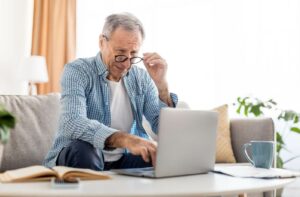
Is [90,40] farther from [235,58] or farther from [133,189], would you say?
[133,189]

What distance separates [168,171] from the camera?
129 cm

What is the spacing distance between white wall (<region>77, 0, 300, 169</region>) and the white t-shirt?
1.83m

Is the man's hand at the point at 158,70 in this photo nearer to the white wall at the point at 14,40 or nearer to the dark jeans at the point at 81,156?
the dark jeans at the point at 81,156

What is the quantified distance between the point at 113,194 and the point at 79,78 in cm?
96

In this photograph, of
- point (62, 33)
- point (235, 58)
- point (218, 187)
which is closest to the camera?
point (218, 187)

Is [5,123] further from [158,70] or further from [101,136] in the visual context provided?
[158,70]

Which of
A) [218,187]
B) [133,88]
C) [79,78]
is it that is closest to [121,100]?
[133,88]

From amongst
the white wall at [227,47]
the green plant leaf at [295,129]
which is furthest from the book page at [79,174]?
the white wall at [227,47]

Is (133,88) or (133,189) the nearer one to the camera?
(133,189)

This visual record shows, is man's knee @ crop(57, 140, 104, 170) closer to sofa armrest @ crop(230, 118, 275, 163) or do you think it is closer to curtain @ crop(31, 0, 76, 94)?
sofa armrest @ crop(230, 118, 275, 163)

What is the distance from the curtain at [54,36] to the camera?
4410mm

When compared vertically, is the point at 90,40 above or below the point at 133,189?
above

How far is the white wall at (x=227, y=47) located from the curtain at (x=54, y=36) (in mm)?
612

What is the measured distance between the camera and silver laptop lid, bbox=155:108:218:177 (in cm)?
125
